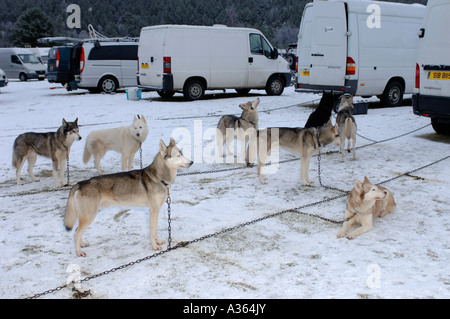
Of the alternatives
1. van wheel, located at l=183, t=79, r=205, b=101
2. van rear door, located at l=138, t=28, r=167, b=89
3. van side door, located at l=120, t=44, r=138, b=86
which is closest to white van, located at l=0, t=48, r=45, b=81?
van side door, located at l=120, t=44, r=138, b=86

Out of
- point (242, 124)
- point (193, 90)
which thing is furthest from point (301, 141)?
point (193, 90)

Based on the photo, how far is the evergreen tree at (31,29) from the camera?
50625 mm

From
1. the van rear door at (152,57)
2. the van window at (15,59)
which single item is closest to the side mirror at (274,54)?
the van rear door at (152,57)

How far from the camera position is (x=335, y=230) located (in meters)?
4.36

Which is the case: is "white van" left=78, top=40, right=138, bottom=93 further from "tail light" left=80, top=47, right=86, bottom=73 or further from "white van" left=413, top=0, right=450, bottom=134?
"white van" left=413, top=0, right=450, bottom=134

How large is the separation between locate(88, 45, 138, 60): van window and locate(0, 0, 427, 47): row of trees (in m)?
71.6

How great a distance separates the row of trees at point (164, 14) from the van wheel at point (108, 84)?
235ft

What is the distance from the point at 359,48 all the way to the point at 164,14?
87633mm

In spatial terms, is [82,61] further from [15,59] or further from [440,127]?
[15,59]

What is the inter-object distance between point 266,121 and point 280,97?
228 inches

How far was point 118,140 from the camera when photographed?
6.35 meters

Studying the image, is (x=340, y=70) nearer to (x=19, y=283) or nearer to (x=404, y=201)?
(x=404, y=201)

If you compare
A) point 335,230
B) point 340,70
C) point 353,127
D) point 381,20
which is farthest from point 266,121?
point 335,230

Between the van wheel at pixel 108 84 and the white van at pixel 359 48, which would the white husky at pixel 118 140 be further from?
the van wheel at pixel 108 84
